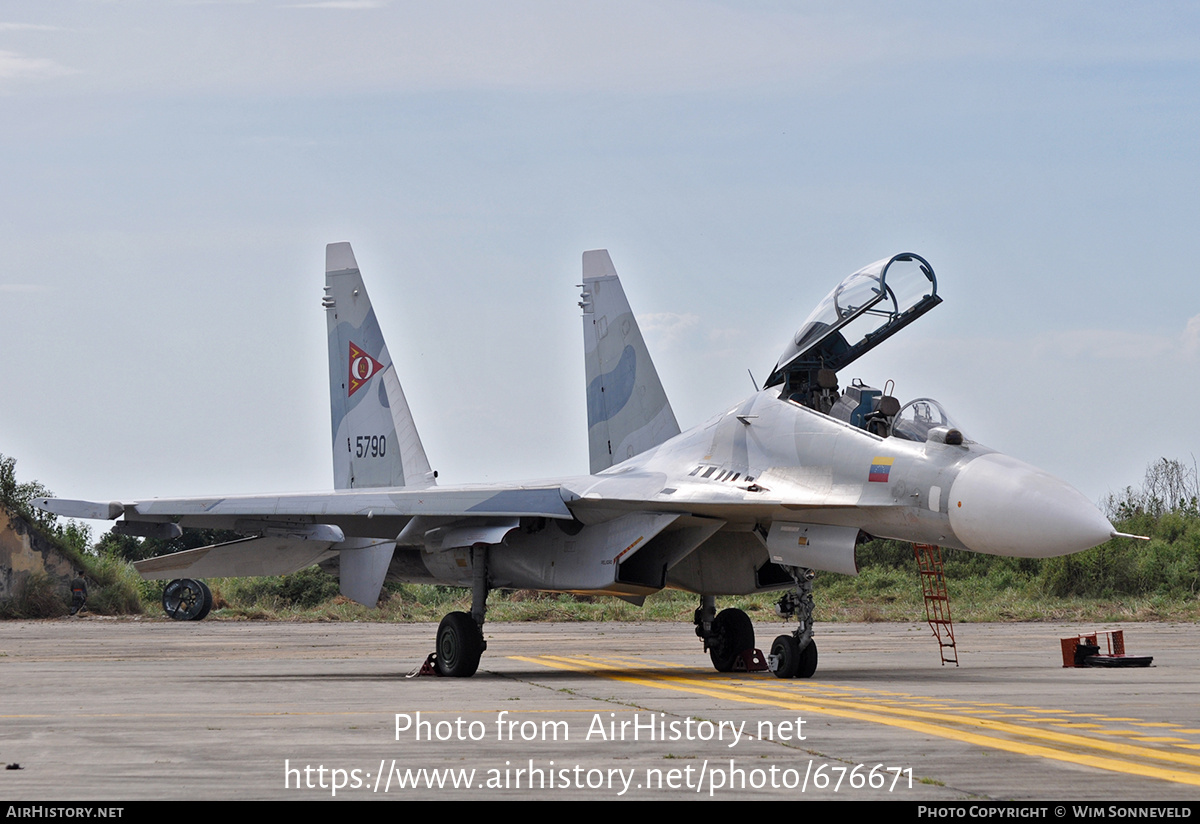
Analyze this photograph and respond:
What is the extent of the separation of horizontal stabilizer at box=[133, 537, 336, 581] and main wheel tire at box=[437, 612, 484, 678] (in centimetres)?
281

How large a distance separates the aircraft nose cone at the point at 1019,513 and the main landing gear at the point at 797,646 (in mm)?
2029

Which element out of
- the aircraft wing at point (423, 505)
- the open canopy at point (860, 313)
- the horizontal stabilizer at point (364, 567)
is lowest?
the horizontal stabilizer at point (364, 567)

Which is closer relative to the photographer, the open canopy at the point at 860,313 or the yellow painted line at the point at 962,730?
the yellow painted line at the point at 962,730

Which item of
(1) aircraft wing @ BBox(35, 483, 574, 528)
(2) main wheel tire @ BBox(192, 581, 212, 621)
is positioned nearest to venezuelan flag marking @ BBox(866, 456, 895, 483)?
(1) aircraft wing @ BBox(35, 483, 574, 528)

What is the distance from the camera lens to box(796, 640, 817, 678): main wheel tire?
41.0 feet

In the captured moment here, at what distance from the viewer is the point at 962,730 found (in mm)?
7836

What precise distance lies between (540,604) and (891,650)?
16.6m

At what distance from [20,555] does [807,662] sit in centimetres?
2596

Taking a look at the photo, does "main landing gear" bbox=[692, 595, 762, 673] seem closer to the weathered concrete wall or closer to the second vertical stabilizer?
the second vertical stabilizer

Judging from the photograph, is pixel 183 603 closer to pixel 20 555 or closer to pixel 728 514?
pixel 20 555

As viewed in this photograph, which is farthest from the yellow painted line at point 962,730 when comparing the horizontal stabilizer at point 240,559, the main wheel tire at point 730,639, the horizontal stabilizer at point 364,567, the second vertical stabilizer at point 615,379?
the second vertical stabilizer at point 615,379

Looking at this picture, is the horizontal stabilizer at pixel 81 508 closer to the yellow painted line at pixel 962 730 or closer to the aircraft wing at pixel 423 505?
the aircraft wing at pixel 423 505

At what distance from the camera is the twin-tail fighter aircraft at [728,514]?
37.2ft

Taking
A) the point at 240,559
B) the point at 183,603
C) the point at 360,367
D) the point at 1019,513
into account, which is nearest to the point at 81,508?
the point at 240,559
